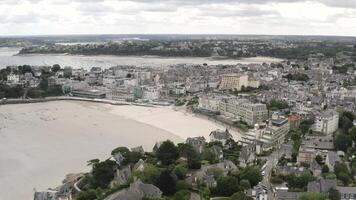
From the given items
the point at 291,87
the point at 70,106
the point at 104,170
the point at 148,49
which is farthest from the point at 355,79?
the point at 148,49

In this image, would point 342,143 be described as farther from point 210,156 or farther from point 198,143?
point 198,143

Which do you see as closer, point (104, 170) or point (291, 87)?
point (104, 170)

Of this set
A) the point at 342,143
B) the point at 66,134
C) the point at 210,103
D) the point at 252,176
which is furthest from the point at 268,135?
the point at 66,134

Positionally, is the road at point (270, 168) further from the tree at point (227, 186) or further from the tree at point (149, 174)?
the tree at point (149, 174)

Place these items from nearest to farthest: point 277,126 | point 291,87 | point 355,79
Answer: point 277,126 → point 291,87 → point 355,79

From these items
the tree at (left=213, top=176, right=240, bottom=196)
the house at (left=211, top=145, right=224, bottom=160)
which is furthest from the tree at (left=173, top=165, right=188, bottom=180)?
the house at (left=211, top=145, right=224, bottom=160)

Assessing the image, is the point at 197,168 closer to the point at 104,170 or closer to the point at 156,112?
the point at 104,170
